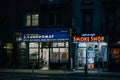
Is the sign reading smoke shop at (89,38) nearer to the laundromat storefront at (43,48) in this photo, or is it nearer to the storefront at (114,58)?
the laundromat storefront at (43,48)

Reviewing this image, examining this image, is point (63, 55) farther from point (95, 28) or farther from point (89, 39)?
point (95, 28)

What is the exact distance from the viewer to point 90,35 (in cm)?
5056

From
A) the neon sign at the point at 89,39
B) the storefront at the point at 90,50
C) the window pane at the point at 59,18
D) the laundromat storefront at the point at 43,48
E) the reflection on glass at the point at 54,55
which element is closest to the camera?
the neon sign at the point at 89,39

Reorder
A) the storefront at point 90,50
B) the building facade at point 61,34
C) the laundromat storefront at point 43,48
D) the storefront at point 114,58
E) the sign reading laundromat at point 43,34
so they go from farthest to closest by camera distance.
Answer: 1. the laundromat storefront at point 43,48
2. the sign reading laundromat at point 43,34
3. the building facade at point 61,34
4. the storefront at point 90,50
5. the storefront at point 114,58

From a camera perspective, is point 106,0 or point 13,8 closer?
point 106,0

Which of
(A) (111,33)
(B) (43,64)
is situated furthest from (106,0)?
(B) (43,64)

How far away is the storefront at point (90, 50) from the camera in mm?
50438

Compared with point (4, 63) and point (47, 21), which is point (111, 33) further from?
point (4, 63)

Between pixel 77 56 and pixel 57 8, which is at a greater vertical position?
pixel 57 8

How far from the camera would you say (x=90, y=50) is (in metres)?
51.0

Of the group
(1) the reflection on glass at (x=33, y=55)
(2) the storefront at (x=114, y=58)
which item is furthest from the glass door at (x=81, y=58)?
(1) the reflection on glass at (x=33, y=55)

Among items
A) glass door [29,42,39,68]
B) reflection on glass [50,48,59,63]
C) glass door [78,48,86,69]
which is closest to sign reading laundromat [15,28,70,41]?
glass door [29,42,39,68]

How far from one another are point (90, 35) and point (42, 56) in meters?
7.10

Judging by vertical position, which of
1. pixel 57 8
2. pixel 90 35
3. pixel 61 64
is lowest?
pixel 61 64
